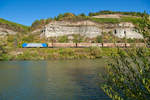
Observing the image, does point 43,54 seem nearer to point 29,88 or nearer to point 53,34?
point 53,34

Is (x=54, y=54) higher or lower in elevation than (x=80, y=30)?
lower

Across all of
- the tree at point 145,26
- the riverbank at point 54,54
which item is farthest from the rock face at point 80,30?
the tree at point 145,26

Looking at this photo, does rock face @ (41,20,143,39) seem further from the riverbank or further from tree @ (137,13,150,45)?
tree @ (137,13,150,45)

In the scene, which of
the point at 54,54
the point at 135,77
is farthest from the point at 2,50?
the point at 135,77

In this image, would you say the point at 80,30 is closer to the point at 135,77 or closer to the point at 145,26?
the point at 135,77

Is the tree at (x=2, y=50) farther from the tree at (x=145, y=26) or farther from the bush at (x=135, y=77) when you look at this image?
the tree at (x=145, y=26)

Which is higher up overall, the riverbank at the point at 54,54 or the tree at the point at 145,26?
the tree at the point at 145,26

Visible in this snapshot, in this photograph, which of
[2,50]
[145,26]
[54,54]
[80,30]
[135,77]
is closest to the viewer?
[145,26]

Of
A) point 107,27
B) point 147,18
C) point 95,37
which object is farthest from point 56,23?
point 147,18

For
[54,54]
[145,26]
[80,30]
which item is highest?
[80,30]

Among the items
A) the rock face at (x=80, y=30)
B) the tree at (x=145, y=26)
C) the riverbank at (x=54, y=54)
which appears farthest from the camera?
the rock face at (x=80, y=30)

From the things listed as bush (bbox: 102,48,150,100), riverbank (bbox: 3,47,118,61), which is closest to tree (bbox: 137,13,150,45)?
bush (bbox: 102,48,150,100)

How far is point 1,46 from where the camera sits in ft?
155

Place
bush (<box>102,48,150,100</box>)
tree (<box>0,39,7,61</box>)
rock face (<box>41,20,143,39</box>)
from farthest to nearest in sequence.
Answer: rock face (<box>41,20,143,39</box>), tree (<box>0,39,7,61</box>), bush (<box>102,48,150,100</box>)
